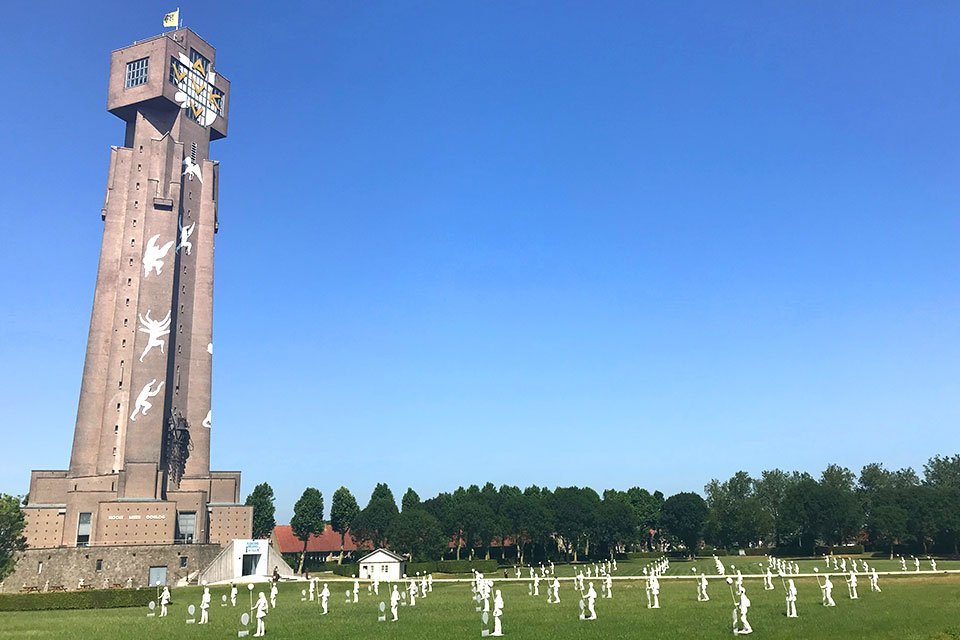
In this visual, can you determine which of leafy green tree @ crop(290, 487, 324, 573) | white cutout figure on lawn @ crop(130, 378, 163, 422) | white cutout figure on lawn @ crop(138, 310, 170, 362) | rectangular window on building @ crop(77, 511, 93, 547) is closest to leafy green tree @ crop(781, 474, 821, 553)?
leafy green tree @ crop(290, 487, 324, 573)

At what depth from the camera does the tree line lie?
11269 cm

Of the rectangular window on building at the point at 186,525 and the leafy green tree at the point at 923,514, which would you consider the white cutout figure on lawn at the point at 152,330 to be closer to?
the rectangular window on building at the point at 186,525

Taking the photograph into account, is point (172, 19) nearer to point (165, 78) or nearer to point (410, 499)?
point (165, 78)

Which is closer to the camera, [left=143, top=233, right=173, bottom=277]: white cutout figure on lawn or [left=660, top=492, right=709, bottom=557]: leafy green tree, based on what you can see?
[left=143, top=233, right=173, bottom=277]: white cutout figure on lawn

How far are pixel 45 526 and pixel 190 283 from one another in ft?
120

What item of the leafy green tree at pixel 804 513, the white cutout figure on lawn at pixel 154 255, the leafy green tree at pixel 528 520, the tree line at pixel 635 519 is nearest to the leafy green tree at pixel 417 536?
the tree line at pixel 635 519

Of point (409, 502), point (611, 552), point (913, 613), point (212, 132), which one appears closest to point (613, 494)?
point (611, 552)

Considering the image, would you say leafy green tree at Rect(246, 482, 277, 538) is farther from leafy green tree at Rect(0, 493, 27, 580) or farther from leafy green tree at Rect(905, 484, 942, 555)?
leafy green tree at Rect(905, 484, 942, 555)

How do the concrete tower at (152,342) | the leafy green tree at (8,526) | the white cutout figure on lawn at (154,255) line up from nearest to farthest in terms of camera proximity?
the leafy green tree at (8,526), the concrete tower at (152,342), the white cutout figure on lawn at (154,255)

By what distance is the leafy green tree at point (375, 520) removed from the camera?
124 m

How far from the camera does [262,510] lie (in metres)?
135

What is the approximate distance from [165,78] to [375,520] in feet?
239

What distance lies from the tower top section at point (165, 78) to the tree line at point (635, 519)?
2551 inches

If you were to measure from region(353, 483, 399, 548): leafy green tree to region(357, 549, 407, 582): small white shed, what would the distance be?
35278 mm
